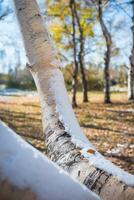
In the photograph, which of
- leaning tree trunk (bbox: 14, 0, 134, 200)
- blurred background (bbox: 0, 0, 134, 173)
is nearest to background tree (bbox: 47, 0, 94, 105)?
blurred background (bbox: 0, 0, 134, 173)

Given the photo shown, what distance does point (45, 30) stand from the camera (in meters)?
2.98

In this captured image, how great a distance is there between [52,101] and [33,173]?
1.36 meters

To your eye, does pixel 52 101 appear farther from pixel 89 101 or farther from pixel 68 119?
pixel 89 101

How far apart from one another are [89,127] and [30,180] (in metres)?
11.7

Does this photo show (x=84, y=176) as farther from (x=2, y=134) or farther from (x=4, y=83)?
(x=4, y=83)

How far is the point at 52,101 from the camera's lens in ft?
9.46

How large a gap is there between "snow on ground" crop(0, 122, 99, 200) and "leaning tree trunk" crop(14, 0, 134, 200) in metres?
0.82

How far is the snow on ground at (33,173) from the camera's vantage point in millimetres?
1521

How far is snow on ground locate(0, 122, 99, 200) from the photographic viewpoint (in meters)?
1.52

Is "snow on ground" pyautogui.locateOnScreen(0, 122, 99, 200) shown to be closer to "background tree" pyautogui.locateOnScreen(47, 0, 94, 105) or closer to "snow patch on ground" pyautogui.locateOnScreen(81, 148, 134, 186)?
"snow patch on ground" pyautogui.locateOnScreen(81, 148, 134, 186)

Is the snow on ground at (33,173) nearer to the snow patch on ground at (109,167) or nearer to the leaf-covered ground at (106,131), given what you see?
the snow patch on ground at (109,167)

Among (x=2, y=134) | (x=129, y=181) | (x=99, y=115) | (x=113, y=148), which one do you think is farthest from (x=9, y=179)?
(x=99, y=115)

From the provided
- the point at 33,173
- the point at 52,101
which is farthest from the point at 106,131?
the point at 33,173

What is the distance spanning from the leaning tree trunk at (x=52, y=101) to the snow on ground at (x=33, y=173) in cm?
82
